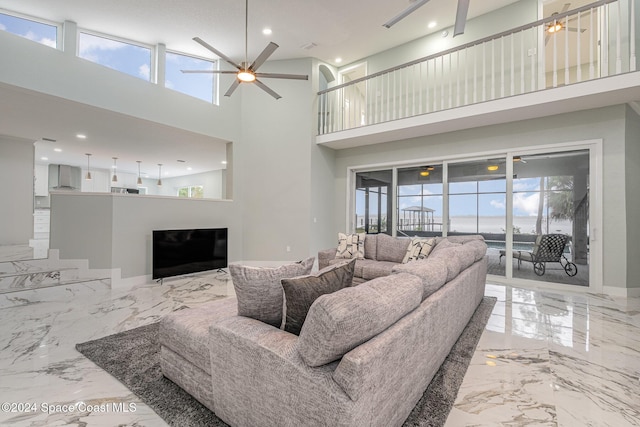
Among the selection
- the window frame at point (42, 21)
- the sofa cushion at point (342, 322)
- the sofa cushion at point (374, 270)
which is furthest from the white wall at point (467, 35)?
the sofa cushion at point (342, 322)

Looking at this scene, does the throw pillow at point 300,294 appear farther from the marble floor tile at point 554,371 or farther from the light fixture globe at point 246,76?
the light fixture globe at point 246,76

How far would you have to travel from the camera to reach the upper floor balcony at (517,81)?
12.8 ft

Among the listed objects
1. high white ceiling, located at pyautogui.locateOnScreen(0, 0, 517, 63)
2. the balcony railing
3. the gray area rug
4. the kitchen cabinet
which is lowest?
the gray area rug

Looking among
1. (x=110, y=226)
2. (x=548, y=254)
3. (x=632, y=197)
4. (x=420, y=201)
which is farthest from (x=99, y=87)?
(x=632, y=197)

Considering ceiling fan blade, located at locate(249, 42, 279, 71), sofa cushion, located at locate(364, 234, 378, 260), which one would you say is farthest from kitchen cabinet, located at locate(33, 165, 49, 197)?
sofa cushion, located at locate(364, 234, 378, 260)

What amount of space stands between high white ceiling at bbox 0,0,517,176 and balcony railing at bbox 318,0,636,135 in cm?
79

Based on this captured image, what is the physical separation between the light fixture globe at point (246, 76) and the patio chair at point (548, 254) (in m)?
5.19

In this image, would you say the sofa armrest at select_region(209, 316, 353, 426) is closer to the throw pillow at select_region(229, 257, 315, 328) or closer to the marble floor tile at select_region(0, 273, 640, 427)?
the throw pillow at select_region(229, 257, 315, 328)

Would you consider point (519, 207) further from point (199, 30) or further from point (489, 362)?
point (199, 30)

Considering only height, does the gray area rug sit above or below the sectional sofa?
below

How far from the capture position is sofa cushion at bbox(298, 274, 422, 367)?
1.14m

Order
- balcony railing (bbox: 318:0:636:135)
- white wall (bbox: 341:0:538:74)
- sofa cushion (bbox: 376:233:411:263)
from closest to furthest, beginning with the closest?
balcony railing (bbox: 318:0:636:135), sofa cushion (bbox: 376:233:411:263), white wall (bbox: 341:0:538:74)

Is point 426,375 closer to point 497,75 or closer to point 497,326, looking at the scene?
point 497,326

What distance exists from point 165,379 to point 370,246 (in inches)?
139
